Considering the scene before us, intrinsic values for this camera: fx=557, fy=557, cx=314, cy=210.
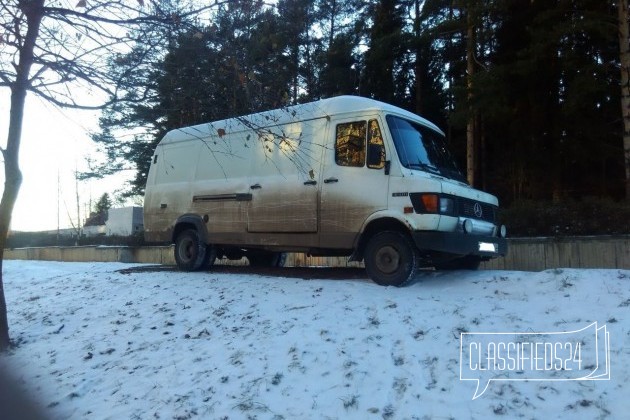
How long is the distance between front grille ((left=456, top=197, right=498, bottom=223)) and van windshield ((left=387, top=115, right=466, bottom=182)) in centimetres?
56

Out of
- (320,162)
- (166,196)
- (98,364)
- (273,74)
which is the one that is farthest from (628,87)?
(98,364)

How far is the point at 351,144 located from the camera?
28.2 ft

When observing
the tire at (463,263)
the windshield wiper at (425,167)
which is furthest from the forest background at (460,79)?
the tire at (463,263)

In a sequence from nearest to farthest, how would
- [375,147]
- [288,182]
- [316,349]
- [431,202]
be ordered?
[316,349]
[431,202]
[375,147]
[288,182]

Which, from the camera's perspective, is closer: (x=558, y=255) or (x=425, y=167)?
(x=425, y=167)

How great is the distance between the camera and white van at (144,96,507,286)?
780 cm

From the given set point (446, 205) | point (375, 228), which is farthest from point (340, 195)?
point (446, 205)

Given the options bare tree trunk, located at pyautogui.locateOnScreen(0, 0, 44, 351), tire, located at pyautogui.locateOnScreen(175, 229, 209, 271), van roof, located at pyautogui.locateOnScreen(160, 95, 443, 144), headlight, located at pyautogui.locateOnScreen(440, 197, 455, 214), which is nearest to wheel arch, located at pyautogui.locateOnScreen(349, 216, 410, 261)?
headlight, located at pyautogui.locateOnScreen(440, 197, 455, 214)

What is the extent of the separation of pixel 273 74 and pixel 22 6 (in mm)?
3357

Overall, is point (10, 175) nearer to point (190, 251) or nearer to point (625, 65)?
point (190, 251)

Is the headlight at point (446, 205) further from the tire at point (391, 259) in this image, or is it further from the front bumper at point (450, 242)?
the tire at point (391, 259)

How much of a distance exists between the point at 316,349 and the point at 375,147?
3.38 m

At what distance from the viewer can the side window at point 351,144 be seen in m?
8.45

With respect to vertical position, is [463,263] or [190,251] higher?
[190,251]
